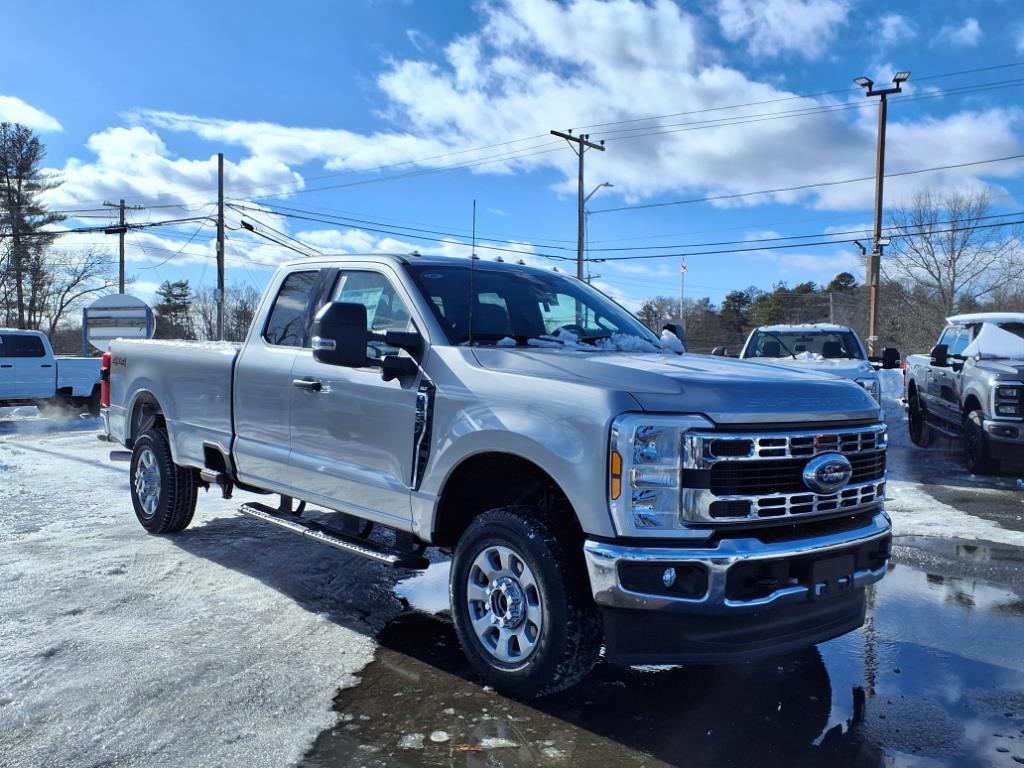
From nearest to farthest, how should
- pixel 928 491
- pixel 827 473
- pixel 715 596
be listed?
pixel 715 596 → pixel 827 473 → pixel 928 491

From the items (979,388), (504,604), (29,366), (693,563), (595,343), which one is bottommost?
(504,604)

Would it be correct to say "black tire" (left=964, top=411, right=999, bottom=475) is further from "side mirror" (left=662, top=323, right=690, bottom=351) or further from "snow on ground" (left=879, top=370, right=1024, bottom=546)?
"side mirror" (left=662, top=323, right=690, bottom=351)

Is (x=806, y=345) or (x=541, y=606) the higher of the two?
(x=806, y=345)

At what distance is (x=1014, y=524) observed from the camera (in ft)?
24.6

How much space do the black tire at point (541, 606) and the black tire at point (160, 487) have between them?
3562 millimetres

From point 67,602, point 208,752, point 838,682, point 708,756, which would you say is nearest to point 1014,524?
point 838,682

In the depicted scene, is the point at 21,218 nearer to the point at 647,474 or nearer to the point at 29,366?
the point at 29,366

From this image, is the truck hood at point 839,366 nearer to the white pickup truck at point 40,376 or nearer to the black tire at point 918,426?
the black tire at point 918,426

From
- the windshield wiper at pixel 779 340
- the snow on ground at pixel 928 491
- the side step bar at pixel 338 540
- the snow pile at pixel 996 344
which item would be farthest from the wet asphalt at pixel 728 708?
the windshield wiper at pixel 779 340

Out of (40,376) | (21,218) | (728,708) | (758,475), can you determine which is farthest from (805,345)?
(21,218)

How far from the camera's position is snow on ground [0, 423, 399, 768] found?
10.9 ft

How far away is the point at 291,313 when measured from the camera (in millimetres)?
5441

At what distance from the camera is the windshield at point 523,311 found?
4.46m

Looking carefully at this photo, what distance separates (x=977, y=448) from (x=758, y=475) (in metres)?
7.98
